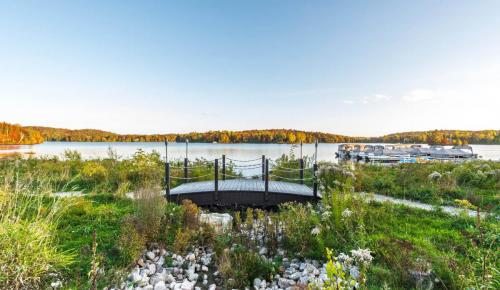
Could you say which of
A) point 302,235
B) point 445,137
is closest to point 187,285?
point 302,235

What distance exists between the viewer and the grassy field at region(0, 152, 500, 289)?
9.98 feet

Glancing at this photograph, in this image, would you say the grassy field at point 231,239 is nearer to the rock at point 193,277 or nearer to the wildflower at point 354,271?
the wildflower at point 354,271

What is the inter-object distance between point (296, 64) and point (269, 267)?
14029mm

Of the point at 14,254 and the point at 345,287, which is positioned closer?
the point at 345,287

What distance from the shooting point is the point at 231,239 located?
4.86m

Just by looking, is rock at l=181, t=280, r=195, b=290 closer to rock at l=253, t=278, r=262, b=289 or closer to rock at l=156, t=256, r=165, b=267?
rock at l=156, t=256, r=165, b=267

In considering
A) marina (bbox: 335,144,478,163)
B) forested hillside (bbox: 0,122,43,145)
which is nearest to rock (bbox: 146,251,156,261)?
marina (bbox: 335,144,478,163)

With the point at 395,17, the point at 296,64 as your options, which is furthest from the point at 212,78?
the point at 395,17

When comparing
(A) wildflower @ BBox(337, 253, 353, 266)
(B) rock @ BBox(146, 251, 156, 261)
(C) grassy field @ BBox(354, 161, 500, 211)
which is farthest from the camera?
(C) grassy field @ BBox(354, 161, 500, 211)

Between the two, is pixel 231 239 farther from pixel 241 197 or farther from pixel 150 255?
pixel 241 197

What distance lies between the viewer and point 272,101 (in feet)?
73.9

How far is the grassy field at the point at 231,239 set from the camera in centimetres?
304

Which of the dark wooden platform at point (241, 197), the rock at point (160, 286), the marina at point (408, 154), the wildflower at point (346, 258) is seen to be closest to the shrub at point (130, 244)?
the rock at point (160, 286)

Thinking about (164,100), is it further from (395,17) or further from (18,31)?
(395,17)
